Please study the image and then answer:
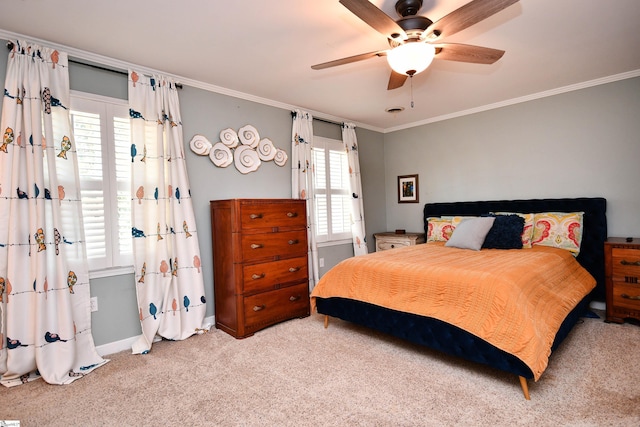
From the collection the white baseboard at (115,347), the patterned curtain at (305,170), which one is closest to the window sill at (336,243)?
the patterned curtain at (305,170)

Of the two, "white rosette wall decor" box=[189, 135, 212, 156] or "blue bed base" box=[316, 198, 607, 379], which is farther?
"white rosette wall decor" box=[189, 135, 212, 156]

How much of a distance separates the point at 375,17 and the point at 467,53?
2.74 ft

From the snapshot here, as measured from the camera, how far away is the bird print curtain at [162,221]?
287cm

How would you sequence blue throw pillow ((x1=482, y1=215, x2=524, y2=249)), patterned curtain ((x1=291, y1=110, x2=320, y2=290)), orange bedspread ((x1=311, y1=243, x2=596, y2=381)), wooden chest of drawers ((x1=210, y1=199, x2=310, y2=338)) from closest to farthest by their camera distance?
orange bedspread ((x1=311, y1=243, x2=596, y2=381)) < wooden chest of drawers ((x1=210, y1=199, x2=310, y2=338)) < blue throw pillow ((x1=482, y1=215, x2=524, y2=249)) < patterned curtain ((x1=291, y1=110, x2=320, y2=290))

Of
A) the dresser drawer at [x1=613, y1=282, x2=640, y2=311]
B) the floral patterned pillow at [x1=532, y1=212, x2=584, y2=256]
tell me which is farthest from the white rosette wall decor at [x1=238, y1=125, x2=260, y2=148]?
the dresser drawer at [x1=613, y1=282, x2=640, y2=311]

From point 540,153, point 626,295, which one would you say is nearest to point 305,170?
point 540,153

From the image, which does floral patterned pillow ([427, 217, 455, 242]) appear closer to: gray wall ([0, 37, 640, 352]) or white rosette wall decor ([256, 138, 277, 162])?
gray wall ([0, 37, 640, 352])

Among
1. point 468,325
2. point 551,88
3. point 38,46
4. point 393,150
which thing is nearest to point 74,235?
point 38,46

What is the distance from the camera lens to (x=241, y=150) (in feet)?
12.1

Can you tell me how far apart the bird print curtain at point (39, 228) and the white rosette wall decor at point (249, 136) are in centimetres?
156

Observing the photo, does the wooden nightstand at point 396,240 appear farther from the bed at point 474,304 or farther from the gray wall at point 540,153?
the bed at point 474,304

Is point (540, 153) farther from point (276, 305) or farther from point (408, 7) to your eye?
point (276, 305)

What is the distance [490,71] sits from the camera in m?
3.21

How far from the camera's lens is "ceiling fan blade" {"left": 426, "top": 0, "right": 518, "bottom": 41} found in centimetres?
168
